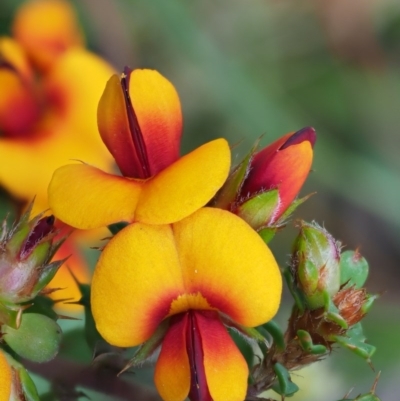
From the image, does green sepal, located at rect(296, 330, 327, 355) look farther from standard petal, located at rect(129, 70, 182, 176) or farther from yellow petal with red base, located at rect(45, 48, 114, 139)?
yellow petal with red base, located at rect(45, 48, 114, 139)

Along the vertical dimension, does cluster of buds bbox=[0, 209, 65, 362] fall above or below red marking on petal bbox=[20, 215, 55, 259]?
below

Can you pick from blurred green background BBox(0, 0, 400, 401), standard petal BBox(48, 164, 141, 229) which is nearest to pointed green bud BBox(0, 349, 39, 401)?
standard petal BBox(48, 164, 141, 229)

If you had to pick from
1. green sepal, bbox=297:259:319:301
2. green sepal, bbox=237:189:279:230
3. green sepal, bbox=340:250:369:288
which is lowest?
green sepal, bbox=340:250:369:288

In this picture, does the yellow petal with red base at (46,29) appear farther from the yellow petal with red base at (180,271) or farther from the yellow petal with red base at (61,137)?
the yellow petal with red base at (180,271)

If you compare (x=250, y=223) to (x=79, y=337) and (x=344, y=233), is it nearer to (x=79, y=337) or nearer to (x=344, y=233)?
(x=79, y=337)

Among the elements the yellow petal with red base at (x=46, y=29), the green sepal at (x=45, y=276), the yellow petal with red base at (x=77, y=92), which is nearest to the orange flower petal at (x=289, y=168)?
the green sepal at (x=45, y=276)

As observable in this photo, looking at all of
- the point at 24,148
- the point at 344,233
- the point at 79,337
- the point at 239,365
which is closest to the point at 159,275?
the point at 239,365
